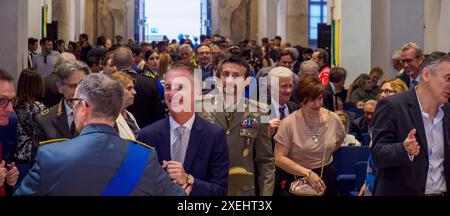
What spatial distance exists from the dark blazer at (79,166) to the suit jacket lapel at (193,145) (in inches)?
45.7

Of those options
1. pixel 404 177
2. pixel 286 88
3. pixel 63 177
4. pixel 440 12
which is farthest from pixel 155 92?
pixel 440 12

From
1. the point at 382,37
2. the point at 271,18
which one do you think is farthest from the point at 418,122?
the point at 271,18

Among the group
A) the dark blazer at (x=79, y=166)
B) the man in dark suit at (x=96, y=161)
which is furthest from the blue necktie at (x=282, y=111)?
the dark blazer at (x=79, y=166)

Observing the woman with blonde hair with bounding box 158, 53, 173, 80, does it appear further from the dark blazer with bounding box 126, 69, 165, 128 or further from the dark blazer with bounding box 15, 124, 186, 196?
the dark blazer with bounding box 15, 124, 186, 196

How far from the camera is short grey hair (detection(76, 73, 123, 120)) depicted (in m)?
4.04

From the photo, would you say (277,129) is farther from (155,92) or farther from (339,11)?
(339,11)

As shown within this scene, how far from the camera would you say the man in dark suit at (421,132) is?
5570 millimetres

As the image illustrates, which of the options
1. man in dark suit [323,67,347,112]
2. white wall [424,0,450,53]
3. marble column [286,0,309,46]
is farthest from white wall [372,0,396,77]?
marble column [286,0,309,46]

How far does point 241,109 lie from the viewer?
250 inches

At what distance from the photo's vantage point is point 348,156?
31.8 feet

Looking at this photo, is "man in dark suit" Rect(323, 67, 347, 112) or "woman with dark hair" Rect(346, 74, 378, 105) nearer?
"man in dark suit" Rect(323, 67, 347, 112)

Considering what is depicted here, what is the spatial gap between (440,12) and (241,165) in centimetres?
1002

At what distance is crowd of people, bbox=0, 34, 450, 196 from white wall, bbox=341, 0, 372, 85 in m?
11.4

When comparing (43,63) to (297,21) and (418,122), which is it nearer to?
(297,21)
